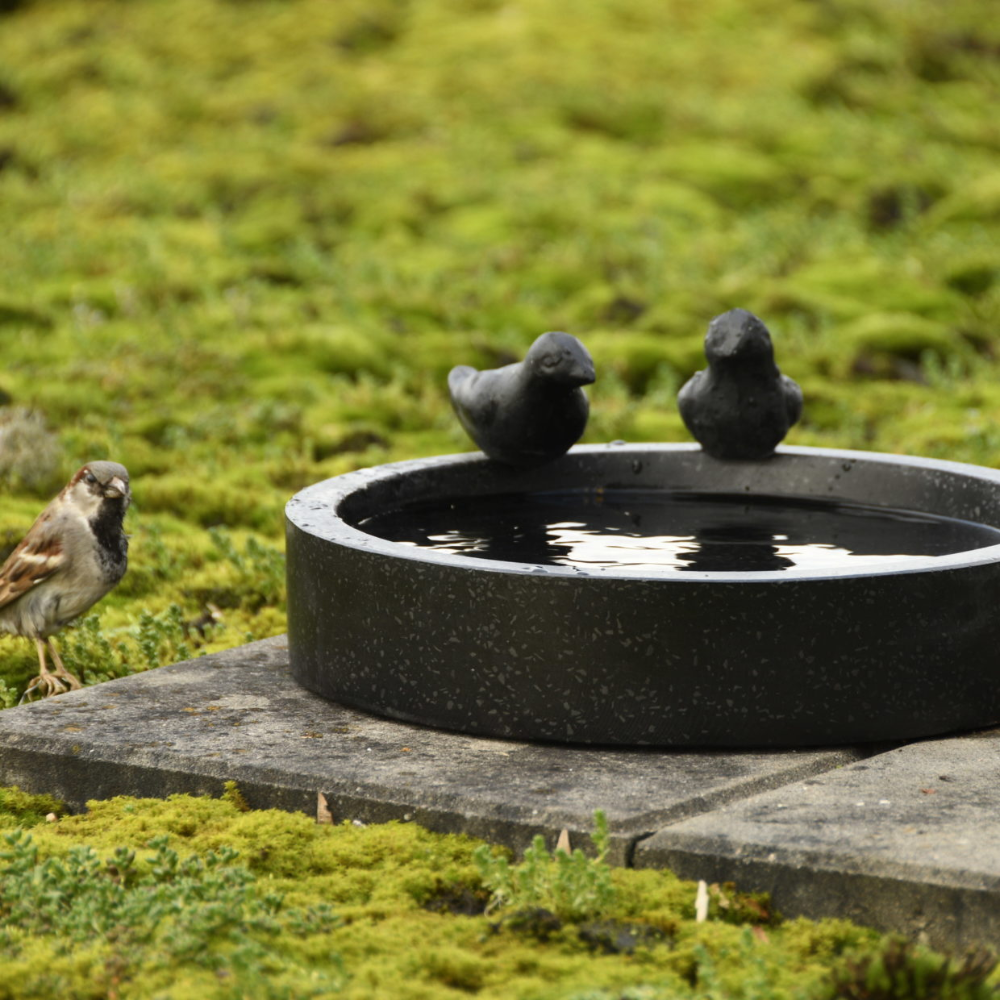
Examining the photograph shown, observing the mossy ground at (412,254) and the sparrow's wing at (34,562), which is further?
the mossy ground at (412,254)

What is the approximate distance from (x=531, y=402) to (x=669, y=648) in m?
1.59

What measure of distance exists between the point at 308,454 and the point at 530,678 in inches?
173

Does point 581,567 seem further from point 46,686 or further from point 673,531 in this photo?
point 46,686

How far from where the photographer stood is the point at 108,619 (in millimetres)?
5875

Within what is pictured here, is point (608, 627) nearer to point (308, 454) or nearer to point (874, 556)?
point (874, 556)

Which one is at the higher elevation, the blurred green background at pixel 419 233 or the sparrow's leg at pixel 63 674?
the blurred green background at pixel 419 233

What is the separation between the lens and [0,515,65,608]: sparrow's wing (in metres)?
4.64

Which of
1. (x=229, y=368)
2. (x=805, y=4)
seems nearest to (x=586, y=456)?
→ (x=229, y=368)

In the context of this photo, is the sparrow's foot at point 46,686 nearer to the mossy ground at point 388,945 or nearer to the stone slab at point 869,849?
the mossy ground at point 388,945

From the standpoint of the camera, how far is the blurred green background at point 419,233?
822 centimetres

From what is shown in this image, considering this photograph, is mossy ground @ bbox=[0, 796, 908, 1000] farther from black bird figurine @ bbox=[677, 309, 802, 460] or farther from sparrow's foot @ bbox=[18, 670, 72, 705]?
black bird figurine @ bbox=[677, 309, 802, 460]

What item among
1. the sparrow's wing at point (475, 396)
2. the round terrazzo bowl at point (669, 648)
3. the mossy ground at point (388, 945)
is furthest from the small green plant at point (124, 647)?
the mossy ground at point (388, 945)

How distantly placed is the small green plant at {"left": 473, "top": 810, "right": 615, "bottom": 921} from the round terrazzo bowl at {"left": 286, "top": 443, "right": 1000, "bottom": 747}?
73 centimetres

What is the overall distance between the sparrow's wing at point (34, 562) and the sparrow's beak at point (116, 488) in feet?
0.75
